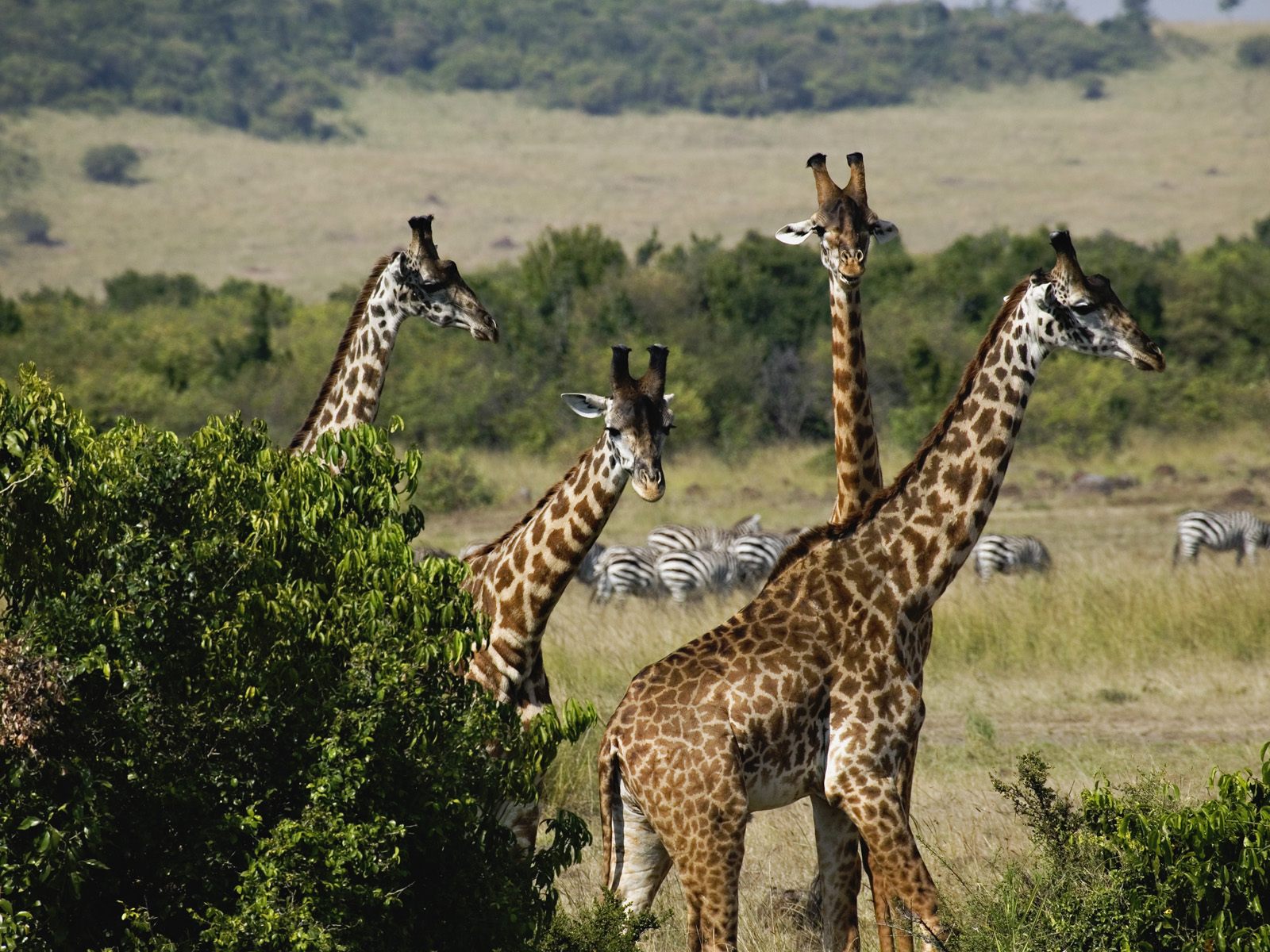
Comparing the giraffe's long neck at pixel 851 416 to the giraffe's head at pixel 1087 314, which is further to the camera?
the giraffe's long neck at pixel 851 416

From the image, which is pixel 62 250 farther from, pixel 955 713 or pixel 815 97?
pixel 955 713

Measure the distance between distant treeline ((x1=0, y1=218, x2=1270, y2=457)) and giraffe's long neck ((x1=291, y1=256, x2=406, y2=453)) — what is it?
62.8ft

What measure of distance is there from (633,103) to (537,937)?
129978 mm

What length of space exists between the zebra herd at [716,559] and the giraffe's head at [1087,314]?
883 cm

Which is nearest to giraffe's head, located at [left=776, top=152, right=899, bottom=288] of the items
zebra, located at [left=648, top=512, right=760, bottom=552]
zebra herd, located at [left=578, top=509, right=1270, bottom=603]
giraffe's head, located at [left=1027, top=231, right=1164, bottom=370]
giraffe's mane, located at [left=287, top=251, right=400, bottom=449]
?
giraffe's head, located at [left=1027, top=231, right=1164, bottom=370]

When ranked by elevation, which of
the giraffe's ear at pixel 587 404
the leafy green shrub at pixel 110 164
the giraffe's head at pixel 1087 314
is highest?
the giraffe's head at pixel 1087 314

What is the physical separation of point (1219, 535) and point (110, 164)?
294ft

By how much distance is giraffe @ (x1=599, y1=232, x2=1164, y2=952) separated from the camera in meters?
5.61

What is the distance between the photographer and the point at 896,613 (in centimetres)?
616

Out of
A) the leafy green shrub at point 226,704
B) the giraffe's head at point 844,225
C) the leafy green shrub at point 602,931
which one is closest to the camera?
the leafy green shrub at point 226,704

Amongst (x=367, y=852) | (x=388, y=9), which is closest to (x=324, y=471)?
(x=367, y=852)

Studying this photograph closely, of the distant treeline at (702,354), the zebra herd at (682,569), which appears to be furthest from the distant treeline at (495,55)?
the zebra herd at (682,569)

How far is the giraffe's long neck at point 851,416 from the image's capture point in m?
7.16

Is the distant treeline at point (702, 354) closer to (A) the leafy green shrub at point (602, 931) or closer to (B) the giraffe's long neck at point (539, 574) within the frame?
(B) the giraffe's long neck at point (539, 574)
